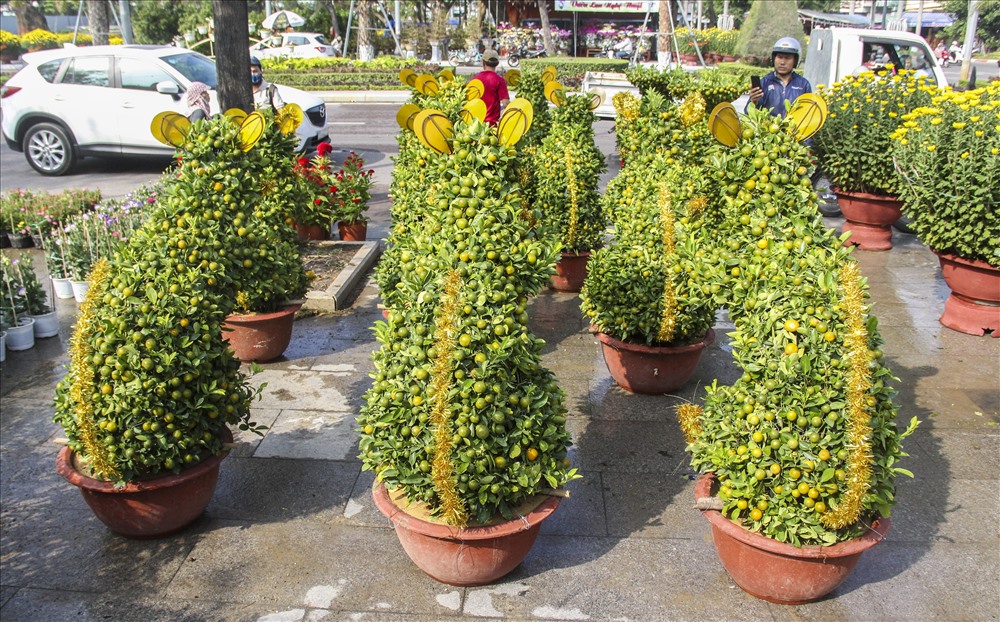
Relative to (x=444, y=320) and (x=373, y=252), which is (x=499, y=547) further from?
(x=373, y=252)

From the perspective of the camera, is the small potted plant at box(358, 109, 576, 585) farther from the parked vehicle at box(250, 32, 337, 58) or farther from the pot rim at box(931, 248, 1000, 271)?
the parked vehicle at box(250, 32, 337, 58)

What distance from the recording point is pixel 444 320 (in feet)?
11.1

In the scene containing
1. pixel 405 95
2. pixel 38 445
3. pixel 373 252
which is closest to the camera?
pixel 38 445

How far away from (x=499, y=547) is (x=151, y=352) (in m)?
1.86

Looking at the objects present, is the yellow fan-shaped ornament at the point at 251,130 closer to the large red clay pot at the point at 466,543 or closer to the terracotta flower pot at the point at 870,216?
the large red clay pot at the point at 466,543

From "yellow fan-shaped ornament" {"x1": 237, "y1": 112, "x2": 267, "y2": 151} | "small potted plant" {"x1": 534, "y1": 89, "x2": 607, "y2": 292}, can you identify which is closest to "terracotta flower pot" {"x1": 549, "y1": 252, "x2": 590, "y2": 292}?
"small potted plant" {"x1": 534, "y1": 89, "x2": 607, "y2": 292}

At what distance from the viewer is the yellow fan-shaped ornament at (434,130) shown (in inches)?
143

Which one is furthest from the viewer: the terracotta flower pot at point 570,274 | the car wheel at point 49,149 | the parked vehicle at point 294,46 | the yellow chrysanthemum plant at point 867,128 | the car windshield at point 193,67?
the parked vehicle at point 294,46

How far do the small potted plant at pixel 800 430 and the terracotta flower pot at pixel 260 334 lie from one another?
3.49m

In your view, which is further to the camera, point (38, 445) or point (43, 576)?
point (38, 445)

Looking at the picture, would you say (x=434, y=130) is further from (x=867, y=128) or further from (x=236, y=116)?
(x=867, y=128)

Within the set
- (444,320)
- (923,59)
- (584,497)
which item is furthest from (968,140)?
(923,59)

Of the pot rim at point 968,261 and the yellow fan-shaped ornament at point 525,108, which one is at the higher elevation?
the yellow fan-shaped ornament at point 525,108

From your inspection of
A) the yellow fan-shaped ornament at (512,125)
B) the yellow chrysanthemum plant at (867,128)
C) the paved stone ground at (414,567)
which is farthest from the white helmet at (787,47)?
the yellow fan-shaped ornament at (512,125)
